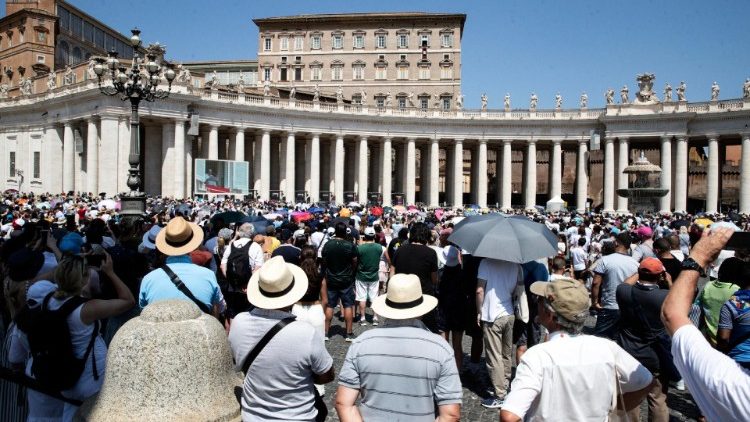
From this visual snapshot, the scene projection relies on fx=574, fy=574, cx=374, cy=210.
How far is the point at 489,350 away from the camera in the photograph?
7.63 m

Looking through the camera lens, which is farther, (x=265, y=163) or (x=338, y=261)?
(x=265, y=163)

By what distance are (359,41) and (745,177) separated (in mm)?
44548

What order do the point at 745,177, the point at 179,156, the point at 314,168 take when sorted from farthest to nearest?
the point at 314,168
the point at 745,177
the point at 179,156

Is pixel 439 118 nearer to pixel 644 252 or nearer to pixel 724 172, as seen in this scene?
pixel 724 172

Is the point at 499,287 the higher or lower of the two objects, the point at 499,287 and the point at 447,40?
the lower

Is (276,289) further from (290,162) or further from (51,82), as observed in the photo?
(51,82)

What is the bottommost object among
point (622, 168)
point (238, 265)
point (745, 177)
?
point (238, 265)

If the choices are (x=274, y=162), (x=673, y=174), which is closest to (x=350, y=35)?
(x=274, y=162)

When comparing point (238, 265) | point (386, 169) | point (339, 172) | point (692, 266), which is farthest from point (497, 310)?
point (386, 169)

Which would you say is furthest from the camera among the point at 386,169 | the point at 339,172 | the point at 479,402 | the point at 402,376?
the point at 386,169

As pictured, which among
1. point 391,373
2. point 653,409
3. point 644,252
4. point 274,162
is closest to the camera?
point 391,373

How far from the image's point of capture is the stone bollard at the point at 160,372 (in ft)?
10.5

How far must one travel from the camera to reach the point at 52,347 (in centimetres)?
459

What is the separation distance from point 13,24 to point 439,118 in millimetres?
49172
